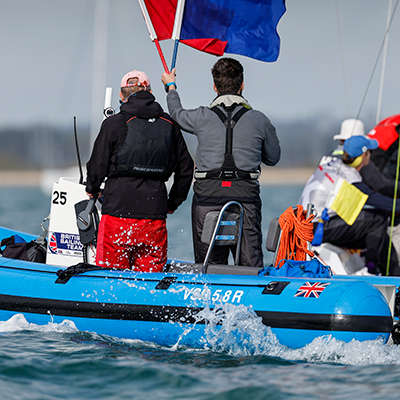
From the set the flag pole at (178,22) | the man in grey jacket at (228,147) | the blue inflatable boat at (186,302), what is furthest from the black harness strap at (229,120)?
the flag pole at (178,22)

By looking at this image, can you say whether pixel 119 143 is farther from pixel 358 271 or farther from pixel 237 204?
pixel 358 271

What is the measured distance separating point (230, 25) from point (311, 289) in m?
2.40

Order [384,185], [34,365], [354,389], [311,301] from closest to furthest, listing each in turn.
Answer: [354,389], [34,365], [311,301], [384,185]

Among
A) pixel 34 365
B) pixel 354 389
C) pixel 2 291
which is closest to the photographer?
pixel 354 389

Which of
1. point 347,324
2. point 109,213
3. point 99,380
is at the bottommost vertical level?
point 99,380

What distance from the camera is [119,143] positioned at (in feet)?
13.6

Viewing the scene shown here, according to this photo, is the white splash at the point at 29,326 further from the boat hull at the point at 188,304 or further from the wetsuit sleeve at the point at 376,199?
the wetsuit sleeve at the point at 376,199

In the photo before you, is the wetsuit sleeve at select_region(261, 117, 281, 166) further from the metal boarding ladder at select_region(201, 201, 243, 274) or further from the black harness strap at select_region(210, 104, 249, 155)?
the metal boarding ladder at select_region(201, 201, 243, 274)

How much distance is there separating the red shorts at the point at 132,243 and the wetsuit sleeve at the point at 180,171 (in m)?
0.31

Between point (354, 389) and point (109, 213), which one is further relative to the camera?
point (109, 213)

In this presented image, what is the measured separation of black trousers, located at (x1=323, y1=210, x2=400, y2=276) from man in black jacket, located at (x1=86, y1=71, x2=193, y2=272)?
3.17 meters

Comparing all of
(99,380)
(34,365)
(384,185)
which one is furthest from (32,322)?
(384,185)

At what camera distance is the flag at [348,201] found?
22.5 ft

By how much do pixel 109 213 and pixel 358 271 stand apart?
13.4 ft
